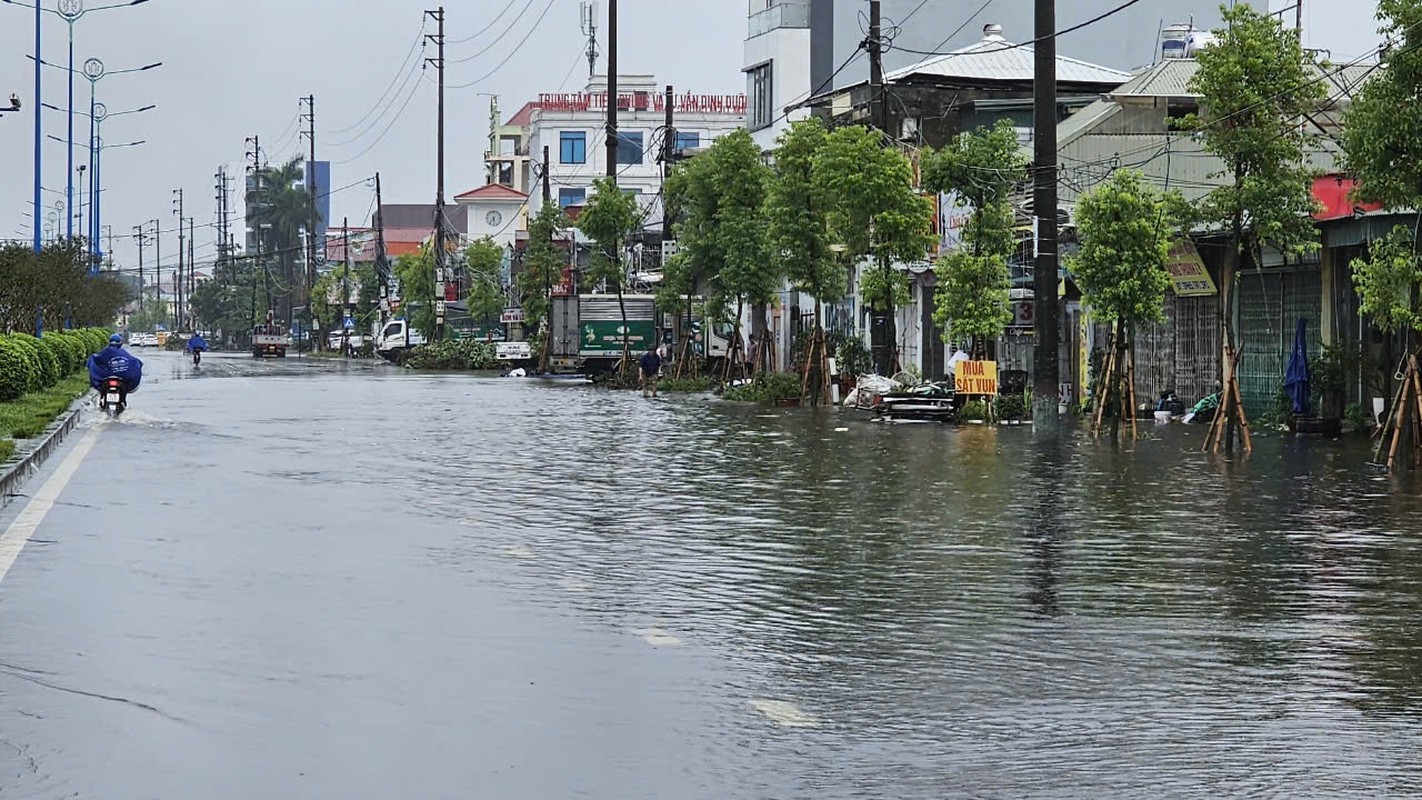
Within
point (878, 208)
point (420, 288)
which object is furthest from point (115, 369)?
→ point (420, 288)

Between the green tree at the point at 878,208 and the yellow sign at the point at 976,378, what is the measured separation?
18.4 ft

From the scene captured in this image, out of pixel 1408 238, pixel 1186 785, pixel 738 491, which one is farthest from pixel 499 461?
pixel 1186 785

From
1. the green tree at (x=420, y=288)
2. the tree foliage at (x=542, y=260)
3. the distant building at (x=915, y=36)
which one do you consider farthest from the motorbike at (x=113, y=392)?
the green tree at (x=420, y=288)

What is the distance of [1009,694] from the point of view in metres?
9.75

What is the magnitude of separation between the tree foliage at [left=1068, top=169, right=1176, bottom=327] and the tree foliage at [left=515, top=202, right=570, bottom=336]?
49.7 m

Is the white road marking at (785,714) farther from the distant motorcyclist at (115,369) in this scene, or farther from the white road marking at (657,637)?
the distant motorcyclist at (115,369)

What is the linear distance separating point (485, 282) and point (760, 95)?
1117 inches

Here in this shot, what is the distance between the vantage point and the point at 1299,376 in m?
33.7

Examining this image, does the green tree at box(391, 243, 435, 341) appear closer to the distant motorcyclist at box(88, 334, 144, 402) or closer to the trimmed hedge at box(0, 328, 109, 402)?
the trimmed hedge at box(0, 328, 109, 402)

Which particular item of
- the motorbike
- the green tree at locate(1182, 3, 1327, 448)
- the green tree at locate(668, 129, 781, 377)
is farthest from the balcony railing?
the green tree at locate(1182, 3, 1327, 448)

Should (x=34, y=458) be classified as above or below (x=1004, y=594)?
above

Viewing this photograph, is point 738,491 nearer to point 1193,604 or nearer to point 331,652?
point 1193,604

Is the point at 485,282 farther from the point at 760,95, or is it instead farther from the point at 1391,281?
the point at 1391,281

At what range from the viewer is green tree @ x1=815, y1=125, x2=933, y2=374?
44781mm
